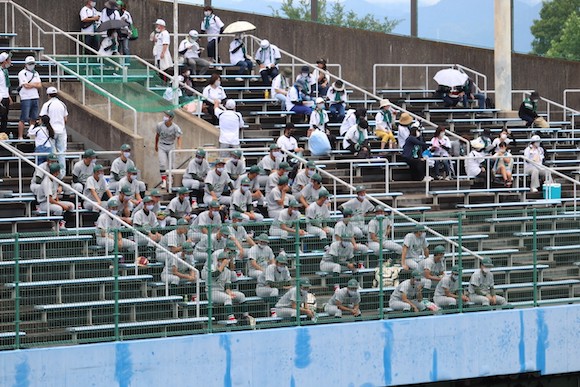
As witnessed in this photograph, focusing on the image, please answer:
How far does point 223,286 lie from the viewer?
791 inches

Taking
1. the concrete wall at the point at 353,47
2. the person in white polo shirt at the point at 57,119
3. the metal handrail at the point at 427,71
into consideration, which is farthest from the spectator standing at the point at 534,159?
the person in white polo shirt at the point at 57,119

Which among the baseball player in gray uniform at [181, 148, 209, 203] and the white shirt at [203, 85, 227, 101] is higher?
the white shirt at [203, 85, 227, 101]

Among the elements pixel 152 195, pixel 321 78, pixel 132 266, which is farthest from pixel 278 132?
pixel 132 266

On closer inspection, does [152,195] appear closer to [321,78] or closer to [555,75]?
[321,78]

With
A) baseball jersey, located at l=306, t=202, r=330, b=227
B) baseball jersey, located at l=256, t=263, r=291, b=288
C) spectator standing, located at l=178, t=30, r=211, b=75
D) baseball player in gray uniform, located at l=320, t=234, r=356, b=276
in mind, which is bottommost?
baseball jersey, located at l=256, t=263, r=291, b=288

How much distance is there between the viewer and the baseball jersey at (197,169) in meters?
24.4

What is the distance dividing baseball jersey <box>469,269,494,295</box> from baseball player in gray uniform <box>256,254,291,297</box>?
282cm

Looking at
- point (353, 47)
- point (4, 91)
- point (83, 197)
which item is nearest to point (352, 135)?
point (4, 91)

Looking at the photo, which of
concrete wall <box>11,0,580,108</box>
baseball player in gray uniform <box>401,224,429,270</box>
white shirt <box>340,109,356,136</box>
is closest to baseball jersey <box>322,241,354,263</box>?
baseball player in gray uniform <box>401,224,429,270</box>

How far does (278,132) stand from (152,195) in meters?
6.75

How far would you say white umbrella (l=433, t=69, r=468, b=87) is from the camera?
32.4m

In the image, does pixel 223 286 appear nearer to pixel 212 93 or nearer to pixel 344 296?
pixel 344 296

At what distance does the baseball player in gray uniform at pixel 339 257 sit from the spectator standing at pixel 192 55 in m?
9.86

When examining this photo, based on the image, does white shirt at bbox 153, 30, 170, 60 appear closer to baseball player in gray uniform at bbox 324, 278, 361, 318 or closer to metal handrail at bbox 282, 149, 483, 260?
metal handrail at bbox 282, 149, 483, 260
